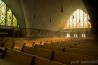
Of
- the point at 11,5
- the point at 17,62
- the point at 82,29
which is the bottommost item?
the point at 17,62

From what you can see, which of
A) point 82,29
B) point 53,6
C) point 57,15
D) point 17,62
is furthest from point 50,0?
point 17,62

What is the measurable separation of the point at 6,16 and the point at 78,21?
50.8 ft

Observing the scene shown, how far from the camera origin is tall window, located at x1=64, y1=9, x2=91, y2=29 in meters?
32.0

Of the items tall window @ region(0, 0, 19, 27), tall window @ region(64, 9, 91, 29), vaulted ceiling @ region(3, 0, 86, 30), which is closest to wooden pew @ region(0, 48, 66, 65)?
vaulted ceiling @ region(3, 0, 86, 30)

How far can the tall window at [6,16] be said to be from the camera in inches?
843

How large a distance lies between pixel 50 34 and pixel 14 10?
329 inches

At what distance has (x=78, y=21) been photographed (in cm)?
3294

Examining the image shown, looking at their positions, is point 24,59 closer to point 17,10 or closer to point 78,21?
point 17,10

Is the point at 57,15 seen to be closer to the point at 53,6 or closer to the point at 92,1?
the point at 53,6

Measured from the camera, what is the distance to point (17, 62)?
3664mm

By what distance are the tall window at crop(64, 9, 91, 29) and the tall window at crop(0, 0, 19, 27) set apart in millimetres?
12925

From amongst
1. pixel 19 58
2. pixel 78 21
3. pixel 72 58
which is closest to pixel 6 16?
pixel 78 21

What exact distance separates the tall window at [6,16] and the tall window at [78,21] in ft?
42.4

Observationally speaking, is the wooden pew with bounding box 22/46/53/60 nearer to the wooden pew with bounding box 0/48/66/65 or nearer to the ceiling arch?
the wooden pew with bounding box 0/48/66/65
